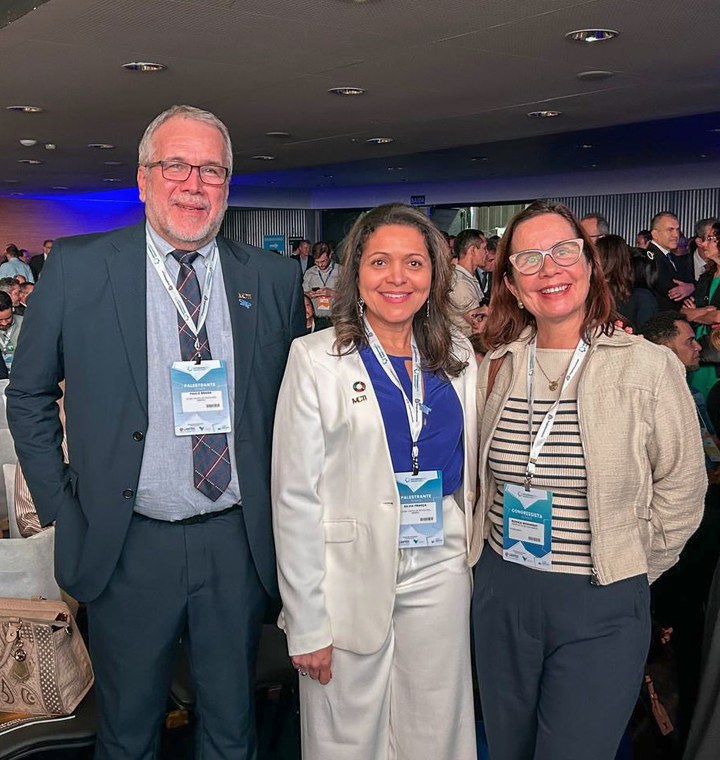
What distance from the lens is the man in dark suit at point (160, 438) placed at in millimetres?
2055

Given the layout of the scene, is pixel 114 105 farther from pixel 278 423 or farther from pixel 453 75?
pixel 278 423

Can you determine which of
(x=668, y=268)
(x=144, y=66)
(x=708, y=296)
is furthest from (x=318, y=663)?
(x=144, y=66)

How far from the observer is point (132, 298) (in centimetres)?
209

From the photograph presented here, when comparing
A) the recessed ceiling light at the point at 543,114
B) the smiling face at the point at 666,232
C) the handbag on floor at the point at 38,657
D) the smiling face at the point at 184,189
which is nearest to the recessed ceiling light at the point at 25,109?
the recessed ceiling light at the point at 543,114

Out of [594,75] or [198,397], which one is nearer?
[198,397]

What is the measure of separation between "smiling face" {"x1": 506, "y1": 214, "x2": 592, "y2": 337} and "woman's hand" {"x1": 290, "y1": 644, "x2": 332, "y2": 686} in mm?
934

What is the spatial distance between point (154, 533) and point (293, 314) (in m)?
0.67

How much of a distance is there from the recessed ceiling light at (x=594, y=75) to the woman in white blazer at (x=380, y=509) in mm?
4895

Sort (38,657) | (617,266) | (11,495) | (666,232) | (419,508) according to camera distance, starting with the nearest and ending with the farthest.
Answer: (419,508), (38,657), (11,495), (617,266), (666,232)

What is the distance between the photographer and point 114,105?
782 centimetres

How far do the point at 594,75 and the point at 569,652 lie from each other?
18.4ft

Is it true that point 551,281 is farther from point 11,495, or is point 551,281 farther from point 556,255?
point 11,495

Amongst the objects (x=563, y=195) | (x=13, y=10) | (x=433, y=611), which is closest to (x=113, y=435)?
(x=433, y=611)

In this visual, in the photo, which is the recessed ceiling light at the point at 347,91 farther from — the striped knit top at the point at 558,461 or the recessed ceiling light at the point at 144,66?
the striped knit top at the point at 558,461
